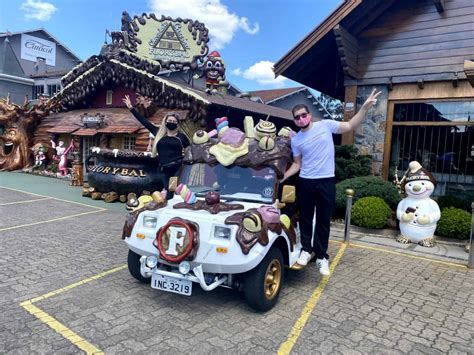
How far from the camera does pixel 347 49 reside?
30.9 ft

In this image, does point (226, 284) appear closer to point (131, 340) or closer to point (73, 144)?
point (131, 340)

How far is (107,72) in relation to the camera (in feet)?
47.6

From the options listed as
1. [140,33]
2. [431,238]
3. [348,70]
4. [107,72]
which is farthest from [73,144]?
[431,238]

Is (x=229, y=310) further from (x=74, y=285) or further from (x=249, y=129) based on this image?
(x=249, y=129)

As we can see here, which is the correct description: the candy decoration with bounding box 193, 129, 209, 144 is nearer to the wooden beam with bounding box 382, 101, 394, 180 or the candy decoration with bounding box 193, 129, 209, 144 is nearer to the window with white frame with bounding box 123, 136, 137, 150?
the wooden beam with bounding box 382, 101, 394, 180

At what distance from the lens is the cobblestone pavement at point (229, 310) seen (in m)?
3.29

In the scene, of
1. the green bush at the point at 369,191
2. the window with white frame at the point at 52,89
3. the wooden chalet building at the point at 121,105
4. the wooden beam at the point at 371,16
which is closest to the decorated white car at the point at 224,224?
the green bush at the point at 369,191

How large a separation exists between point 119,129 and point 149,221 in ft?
34.8

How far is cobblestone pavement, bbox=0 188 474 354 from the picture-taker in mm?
3295

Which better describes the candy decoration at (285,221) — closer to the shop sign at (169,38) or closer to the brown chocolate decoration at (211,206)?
the brown chocolate decoration at (211,206)

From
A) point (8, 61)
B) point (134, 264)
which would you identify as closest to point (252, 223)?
point (134, 264)

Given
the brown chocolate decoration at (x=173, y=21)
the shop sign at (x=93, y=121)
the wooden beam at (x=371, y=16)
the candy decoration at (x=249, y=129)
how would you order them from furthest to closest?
the brown chocolate decoration at (x=173, y=21) → the shop sign at (x=93, y=121) → the wooden beam at (x=371, y=16) → the candy decoration at (x=249, y=129)

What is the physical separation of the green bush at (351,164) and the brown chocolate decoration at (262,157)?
207 inches

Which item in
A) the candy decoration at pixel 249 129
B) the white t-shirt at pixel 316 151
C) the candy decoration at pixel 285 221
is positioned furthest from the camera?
the candy decoration at pixel 249 129
